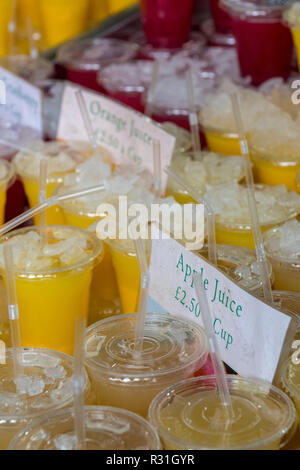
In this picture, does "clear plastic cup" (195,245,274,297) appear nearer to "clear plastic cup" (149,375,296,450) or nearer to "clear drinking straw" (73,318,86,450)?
"clear plastic cup" (149,375,296,450)

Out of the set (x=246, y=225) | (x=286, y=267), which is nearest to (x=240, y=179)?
(x=246, y=225)

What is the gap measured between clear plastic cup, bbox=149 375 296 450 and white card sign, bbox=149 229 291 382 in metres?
0.08

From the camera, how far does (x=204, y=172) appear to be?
2.26m

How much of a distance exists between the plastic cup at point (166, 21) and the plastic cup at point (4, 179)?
4.32 ft

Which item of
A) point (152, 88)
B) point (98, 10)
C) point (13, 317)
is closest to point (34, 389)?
point (13, 317)

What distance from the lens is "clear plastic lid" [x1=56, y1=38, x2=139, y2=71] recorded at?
3230 mm

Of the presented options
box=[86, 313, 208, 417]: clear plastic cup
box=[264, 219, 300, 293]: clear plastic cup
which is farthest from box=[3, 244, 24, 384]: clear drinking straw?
box=[264, 219, 300, 293]: clear plastic cup

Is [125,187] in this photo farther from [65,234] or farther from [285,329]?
[285,329]

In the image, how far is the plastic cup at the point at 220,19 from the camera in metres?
3.50

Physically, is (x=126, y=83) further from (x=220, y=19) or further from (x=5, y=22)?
(x=5, y=22)

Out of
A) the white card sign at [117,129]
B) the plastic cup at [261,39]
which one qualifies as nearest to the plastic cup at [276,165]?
the white card sign at [117,129]

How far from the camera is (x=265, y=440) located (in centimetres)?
125

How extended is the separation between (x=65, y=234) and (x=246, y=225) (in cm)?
50

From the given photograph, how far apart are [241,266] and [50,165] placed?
0.92 metres
